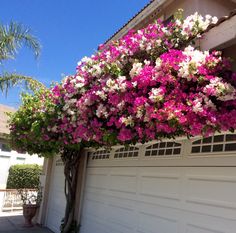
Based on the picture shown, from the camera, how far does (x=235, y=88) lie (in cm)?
446

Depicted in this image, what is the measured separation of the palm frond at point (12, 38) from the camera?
11.1m

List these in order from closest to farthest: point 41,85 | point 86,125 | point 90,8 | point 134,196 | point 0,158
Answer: point 86,125
point 134,196
point 90,8
point 41,85
point 0,158

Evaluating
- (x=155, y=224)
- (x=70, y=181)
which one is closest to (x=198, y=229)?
(x=155, y=224)

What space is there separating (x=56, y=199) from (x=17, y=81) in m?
4.60

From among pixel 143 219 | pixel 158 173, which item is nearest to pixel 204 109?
pixel 158 173

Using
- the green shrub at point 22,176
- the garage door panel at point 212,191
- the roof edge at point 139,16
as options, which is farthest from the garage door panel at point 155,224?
the green shrub at point 22,176

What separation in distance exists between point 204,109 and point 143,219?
328 centimetres

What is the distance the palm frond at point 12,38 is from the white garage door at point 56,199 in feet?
14.5

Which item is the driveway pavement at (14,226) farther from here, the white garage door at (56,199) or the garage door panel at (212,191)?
the garage door panel at (212,191)

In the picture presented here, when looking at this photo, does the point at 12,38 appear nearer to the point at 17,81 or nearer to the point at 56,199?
the point at 17,81

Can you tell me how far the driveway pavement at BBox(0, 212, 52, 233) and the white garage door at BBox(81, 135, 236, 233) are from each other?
3.19 metres

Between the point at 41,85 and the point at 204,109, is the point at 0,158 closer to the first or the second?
the point at 41,85

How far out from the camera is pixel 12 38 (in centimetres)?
1119

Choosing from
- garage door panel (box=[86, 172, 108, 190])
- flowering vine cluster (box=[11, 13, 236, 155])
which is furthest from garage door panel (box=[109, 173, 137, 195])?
flowering vine cluster (box=[11, 13, 236, 155])
